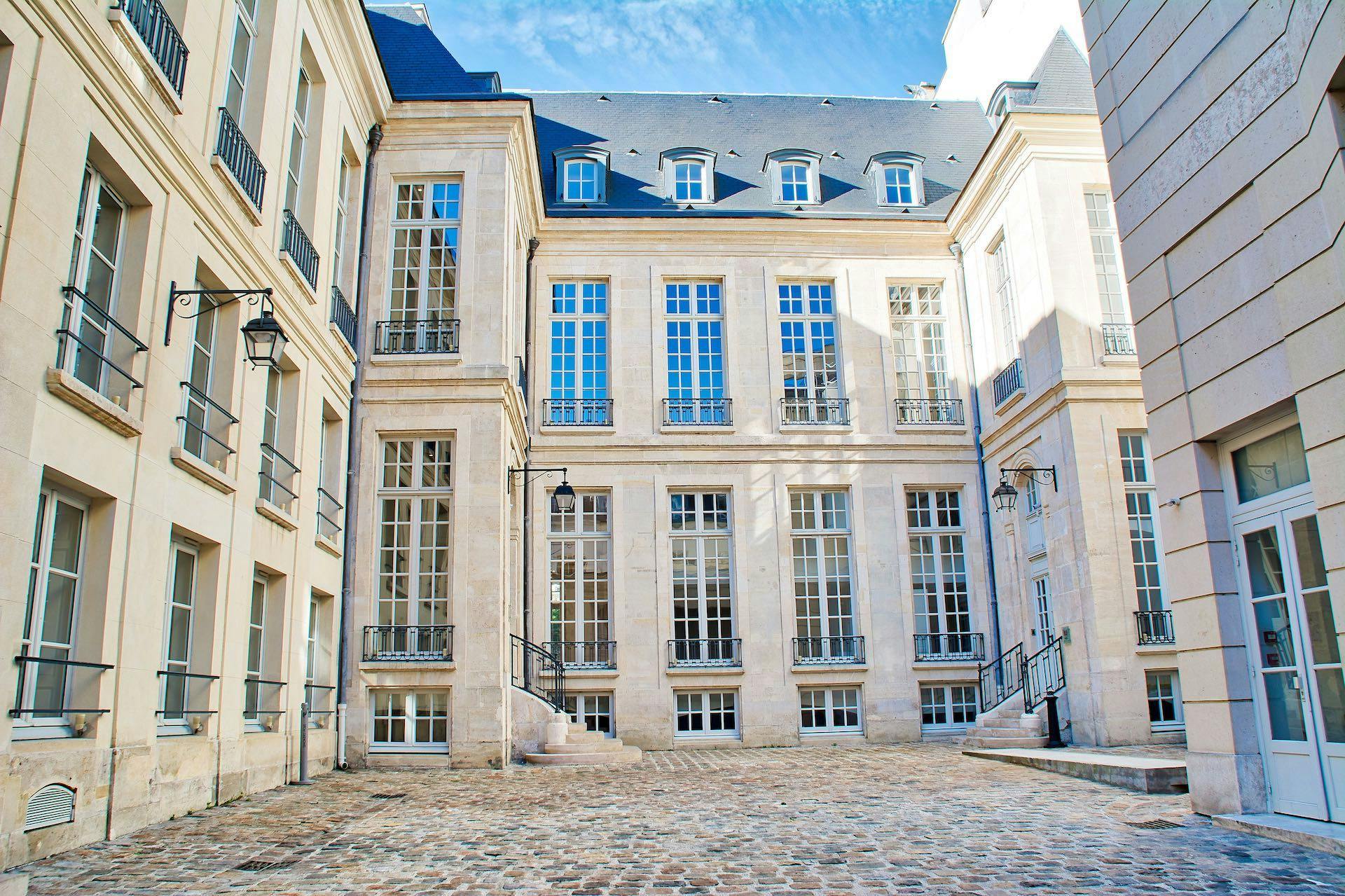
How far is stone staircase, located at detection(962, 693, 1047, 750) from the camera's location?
12.3m

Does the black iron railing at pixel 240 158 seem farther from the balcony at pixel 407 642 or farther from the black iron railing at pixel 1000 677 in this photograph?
the black iron railing at pixel 1000 677

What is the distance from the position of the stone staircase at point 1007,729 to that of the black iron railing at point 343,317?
9.22m

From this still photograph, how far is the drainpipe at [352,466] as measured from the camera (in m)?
11.2

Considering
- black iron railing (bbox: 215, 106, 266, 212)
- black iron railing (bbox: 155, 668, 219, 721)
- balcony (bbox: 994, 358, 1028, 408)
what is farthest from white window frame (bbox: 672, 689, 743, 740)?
black iron railing (bbox: 215, 106, 266, 212)

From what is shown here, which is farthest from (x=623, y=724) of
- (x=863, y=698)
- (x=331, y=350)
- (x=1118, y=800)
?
(x=1118, y=800)

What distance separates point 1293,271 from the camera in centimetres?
571

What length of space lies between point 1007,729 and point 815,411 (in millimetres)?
5707

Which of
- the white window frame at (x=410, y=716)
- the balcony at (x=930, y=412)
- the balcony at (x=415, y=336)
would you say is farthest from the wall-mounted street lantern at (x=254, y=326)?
the balcony at (x=930, y=412)

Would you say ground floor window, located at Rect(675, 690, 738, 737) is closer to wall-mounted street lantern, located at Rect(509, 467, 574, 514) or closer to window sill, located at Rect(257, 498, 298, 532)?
wall-mounted street lantern, located at Rect(509, 467, 574, 514)

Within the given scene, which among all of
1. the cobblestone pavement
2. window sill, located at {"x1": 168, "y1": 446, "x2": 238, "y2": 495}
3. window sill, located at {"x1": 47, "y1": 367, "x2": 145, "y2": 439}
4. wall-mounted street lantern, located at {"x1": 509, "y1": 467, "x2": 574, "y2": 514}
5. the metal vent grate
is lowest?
the cobblestone pavement

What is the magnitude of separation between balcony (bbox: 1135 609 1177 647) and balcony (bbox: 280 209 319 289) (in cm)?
1046

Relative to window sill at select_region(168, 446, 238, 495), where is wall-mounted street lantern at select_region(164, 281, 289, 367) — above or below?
above

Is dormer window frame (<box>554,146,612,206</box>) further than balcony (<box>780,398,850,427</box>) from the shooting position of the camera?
Yes

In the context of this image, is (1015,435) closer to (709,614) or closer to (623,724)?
(709,614)
